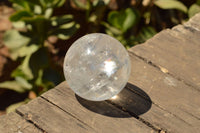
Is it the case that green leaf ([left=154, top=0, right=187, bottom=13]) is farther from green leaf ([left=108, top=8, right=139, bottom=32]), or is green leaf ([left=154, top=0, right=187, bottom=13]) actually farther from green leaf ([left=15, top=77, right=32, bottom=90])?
green leaf ([left=15, top=77, right=32, bottom=90])

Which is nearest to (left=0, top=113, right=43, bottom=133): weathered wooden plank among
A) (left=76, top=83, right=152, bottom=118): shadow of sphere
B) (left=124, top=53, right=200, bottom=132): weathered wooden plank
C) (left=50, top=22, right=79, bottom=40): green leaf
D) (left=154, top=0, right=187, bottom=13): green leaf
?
(left=76, top=83, right=152, bottom=118): shadow of sphere

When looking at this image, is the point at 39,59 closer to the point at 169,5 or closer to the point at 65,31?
the point at 65,31

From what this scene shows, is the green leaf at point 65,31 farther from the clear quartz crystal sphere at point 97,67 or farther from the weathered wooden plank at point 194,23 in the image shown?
the clear quartz crystal sphere at point 97,67

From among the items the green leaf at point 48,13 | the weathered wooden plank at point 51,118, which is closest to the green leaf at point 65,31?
the green leaf at point 48,13

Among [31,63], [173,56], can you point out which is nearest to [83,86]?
[173,56]

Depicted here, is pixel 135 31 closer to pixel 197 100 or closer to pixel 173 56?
pixel 173 56

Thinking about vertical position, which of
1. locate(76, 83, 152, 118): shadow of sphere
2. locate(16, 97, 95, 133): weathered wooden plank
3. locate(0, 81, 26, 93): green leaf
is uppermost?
locate(16, 97, 95, 133): weathered wooden plank

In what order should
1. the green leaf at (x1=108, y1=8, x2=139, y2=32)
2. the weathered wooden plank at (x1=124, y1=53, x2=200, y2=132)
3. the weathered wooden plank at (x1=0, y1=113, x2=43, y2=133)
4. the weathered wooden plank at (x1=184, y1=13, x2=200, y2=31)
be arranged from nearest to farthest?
the weathered wooden plank at (x1=0, y1=113, x2=43, y2=133), the weathered wooden plank at (x1=124, y1=53, x2=200, y2=132), the weathered wooden plank at (x1=184, y1=13, x2=200, y2=31), the green leaf at (x1=108, y1=8, x2=139, y2=32)
